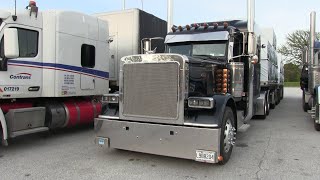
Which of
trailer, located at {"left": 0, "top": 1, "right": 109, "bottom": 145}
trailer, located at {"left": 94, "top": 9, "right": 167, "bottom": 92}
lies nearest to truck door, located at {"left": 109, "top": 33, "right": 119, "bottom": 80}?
trailer, located at {"left": 94, "top": 9, "right": 167, "bottom": 92}

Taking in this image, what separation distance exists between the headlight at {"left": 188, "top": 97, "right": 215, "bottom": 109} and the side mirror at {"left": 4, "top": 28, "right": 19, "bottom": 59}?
353 centimetres

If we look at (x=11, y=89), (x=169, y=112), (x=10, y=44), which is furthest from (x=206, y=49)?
(x=11, y=89)

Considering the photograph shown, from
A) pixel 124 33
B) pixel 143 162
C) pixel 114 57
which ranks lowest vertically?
pixel 143 162

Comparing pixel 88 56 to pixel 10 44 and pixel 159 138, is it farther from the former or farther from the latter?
pixel 159 138

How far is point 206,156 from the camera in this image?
209 inches

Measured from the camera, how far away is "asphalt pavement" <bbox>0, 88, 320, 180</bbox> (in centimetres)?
546

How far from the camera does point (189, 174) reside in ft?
18.1

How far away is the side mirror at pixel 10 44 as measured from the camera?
256 inches

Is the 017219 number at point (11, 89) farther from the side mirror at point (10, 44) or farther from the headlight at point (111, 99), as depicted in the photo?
the headlight at point (111, 99)

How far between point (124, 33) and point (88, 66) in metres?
1.91

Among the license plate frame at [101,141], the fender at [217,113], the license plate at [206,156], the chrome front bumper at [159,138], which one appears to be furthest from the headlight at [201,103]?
the license plate frame at [101,141]

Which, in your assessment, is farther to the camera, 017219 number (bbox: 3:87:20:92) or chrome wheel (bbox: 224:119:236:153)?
017219 number (bbox: 3:87:20:92)

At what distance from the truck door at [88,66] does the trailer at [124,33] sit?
3.35ft

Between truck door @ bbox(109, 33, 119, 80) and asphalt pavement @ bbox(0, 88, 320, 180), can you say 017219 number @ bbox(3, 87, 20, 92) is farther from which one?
truck door @ bbox(109, 33, 119, 80)
